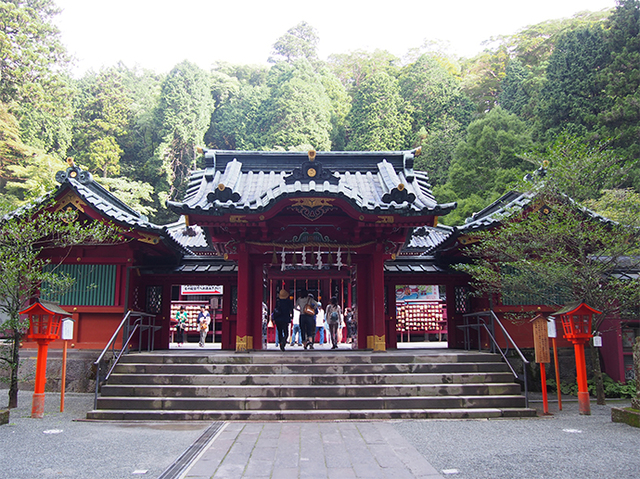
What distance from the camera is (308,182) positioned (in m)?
10.4

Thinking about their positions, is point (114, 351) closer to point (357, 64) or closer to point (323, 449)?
point (323, 449)

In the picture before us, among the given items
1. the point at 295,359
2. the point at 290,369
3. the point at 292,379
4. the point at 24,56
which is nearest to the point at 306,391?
the point at 292,379

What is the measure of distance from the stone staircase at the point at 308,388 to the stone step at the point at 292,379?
0.06 ft

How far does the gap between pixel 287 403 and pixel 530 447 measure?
13.4ft

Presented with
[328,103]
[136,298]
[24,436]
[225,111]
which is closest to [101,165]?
[225,111]

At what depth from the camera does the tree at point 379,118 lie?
125ft

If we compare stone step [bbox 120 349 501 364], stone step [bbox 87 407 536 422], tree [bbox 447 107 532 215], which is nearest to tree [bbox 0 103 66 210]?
stone step [bbox 120 349 501 364]

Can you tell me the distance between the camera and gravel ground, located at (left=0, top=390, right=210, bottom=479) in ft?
17.3

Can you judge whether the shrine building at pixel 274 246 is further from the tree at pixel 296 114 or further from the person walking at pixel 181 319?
the tree at pixel 296 114

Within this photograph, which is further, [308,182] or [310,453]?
[308,182]

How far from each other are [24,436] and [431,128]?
36.3 meters

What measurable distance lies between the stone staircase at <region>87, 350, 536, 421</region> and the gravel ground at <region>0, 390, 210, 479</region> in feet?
2.14

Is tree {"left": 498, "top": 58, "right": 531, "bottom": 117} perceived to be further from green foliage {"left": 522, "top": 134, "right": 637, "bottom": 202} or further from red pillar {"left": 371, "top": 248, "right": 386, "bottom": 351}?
red pillar {"left": 371, "top": 248, "right": 386, "bottom": 351}

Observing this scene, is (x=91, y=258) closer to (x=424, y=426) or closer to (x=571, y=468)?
(x=424, y=426)
